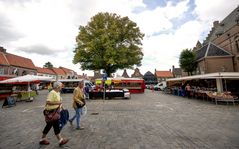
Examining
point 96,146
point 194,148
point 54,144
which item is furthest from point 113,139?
point 194,148

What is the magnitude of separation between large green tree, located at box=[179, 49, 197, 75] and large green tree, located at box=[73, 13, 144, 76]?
11.4m

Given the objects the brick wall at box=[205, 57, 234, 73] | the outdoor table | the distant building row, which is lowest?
the outdoor table

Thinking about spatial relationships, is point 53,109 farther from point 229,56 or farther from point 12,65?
point 12,65

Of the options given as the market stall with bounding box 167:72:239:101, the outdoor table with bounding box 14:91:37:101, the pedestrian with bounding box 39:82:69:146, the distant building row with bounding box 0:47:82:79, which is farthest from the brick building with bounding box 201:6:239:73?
the distant building row with bounding box 0:47:82:79

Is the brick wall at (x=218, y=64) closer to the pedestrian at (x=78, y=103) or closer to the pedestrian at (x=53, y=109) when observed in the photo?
the pedestrian at (x=78, y=103)

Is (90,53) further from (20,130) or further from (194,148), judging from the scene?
(194,148)

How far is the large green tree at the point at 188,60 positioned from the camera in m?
38.5

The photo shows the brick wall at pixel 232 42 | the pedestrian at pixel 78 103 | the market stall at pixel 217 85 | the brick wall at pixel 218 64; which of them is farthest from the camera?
the brick wall at pixel 218 64

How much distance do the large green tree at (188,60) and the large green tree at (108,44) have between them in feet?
37.4

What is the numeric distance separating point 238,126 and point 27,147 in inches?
328

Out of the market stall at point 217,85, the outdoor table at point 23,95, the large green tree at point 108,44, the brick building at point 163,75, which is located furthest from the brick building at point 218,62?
the brick building at point 163,75

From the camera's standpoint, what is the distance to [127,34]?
32.5 metres

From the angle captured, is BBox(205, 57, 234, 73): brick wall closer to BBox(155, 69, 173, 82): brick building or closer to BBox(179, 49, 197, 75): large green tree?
BBox(179, 49, 197, 75): large green tree

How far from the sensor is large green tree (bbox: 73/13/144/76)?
29.8 m
